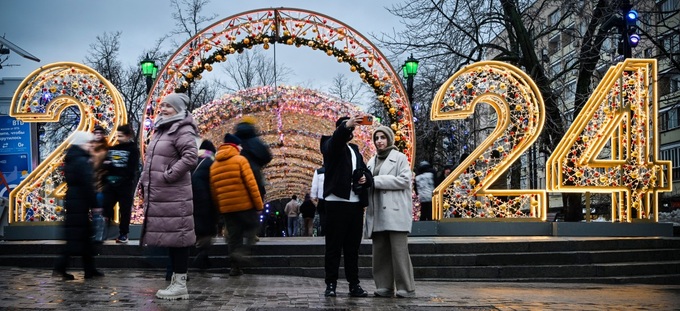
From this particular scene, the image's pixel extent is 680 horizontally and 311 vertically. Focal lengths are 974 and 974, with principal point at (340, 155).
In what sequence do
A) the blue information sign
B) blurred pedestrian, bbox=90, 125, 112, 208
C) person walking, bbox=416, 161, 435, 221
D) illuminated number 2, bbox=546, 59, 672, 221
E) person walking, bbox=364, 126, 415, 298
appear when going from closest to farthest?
person walking, bbox=364, 126, 415, 298, blurred pedestrian, bbox=90, 125, 112, 208, illuminated number 2, bbox=546, 59, 672, 221, person walking, bbox=416, 161, 435, 221, the blue information sign

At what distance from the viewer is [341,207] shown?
8.95 metres

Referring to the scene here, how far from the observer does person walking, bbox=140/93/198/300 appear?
8219 millimetres

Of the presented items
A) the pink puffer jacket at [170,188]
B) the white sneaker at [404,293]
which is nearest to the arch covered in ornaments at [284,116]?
the white sneaker at [404,293]

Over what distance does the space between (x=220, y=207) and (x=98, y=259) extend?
271 cm

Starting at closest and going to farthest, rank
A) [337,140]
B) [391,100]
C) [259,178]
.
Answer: [337,140], [259,178], [391,100]

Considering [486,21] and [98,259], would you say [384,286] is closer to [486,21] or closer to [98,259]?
[98,259]

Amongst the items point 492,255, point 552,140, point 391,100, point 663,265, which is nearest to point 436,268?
point 492,255

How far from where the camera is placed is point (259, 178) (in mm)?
12164

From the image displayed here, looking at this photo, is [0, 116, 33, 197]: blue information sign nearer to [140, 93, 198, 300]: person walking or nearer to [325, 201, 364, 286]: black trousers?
[140, 93, 198, 300]: person walking

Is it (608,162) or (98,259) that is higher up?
(608,162)

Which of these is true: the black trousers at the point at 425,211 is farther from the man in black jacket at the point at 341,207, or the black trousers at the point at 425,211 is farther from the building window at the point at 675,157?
the building window at the point at 675,157

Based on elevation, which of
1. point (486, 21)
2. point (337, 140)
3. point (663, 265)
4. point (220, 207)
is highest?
point (486, 21)

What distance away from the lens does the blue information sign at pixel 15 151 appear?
23422 mm

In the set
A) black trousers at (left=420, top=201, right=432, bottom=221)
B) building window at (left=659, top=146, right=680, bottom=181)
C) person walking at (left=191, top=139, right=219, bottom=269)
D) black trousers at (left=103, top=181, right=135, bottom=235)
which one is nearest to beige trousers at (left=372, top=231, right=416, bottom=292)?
person walking at (left=191, top=139, right=219, bottom=269)
